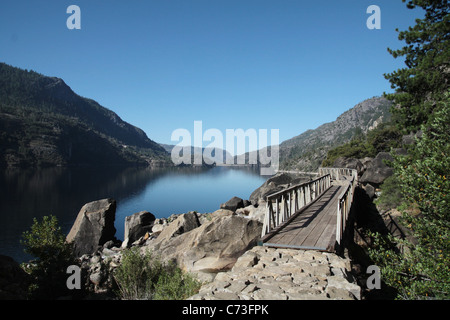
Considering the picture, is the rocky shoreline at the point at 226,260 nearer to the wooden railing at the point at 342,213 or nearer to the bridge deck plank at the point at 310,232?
the bridge deck plank at the point at 310,232

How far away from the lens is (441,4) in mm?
16672

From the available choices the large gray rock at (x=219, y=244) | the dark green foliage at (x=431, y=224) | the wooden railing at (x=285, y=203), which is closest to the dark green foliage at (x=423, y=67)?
the wooden railing at (x=285, y=203)

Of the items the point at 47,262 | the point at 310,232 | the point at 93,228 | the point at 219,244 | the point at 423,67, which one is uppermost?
the point at 423,67

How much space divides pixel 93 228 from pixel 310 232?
65.5 ft

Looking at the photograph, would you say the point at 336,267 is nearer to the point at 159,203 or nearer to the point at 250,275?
the point at 250,275

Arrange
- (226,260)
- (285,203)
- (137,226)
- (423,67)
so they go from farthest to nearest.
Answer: (137,226) → (423,67) → (285,203) → (226,260)

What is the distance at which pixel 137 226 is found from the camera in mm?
24406

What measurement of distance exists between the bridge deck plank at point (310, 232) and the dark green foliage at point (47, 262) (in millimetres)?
8762

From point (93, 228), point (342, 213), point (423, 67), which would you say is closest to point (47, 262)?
point (342, 213)

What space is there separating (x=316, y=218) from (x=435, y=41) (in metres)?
13.8

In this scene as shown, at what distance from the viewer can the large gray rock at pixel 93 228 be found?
2259 cm

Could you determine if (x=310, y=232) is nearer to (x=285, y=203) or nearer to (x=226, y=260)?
(x=285, y=203)

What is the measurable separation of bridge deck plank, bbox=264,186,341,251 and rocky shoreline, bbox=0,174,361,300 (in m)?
0.47

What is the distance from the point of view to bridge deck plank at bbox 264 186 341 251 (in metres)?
8.50
